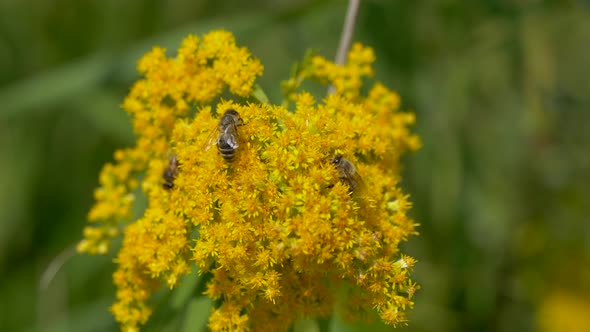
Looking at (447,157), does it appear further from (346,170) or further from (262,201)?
(262,201)

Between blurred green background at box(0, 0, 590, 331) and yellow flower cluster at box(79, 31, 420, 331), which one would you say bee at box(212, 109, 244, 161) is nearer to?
yellow flower cluster at box(79, 31, 420, 331)

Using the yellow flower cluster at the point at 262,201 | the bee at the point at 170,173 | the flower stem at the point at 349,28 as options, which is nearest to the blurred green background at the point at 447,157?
the flower stem at the point at 349,28

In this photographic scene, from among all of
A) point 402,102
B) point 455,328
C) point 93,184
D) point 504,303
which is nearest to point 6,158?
point 93,184

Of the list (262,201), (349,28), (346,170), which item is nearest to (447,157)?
(349,28)

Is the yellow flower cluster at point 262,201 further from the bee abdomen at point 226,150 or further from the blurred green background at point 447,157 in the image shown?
the blurred green background at point 447,157

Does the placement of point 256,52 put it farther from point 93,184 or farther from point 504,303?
point 504,303

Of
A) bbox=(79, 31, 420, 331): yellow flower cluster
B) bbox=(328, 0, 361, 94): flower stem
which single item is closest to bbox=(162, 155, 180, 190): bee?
bbox=(79, 31, 420, 331): yellow flower cluster
